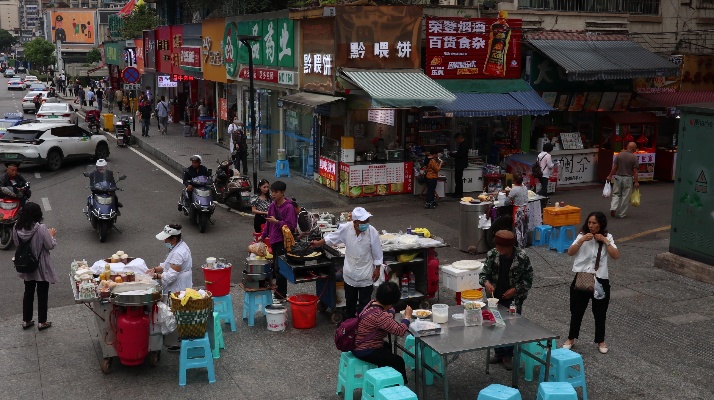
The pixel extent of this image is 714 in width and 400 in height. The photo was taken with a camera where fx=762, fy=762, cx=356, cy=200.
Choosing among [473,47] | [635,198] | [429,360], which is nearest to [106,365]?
[429,360]

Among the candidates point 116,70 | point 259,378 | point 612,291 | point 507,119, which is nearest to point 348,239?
point 259,378

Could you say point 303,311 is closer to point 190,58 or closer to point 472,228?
point 472,228

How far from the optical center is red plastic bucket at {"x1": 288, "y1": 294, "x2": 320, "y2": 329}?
10930mm

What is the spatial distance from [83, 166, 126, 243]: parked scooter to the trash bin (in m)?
7.63

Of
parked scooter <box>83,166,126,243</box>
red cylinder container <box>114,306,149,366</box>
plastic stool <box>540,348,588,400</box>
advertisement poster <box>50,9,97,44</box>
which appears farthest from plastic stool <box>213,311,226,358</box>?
advertisement poster <box>50,9,97,44</box>

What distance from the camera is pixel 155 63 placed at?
43531mm

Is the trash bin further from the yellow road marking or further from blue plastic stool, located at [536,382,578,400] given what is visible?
blue plastic stool, located at [536,382,578,400]

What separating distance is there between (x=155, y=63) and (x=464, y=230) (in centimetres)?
3216

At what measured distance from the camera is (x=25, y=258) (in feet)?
33.7

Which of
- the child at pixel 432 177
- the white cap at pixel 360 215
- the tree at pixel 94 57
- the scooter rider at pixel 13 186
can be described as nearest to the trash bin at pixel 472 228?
the child at pixel 432 177

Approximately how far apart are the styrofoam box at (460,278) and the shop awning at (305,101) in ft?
32.4

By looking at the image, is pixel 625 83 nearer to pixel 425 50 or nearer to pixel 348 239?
pixel 425 50

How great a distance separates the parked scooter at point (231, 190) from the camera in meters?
20.2

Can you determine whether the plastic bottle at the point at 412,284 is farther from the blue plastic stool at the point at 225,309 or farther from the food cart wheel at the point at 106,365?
the food cart wheel at the point at 106,365
